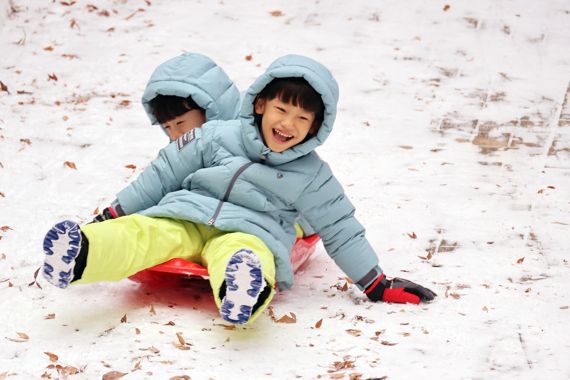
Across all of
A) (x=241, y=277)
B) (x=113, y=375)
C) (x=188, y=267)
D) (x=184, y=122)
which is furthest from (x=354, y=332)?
(x=184, y=122)

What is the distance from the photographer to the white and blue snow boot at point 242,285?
273cm

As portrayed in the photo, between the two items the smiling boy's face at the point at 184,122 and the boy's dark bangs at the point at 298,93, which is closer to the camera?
the boy's dark bangs at the point at 298,93

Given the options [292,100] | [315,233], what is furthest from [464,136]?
[292,100]

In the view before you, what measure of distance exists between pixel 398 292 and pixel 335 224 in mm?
347

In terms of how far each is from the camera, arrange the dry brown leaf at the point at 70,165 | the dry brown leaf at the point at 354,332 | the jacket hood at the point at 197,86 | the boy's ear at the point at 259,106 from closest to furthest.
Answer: the dry brown leaf at the point at 354,332
the boy's ear at the point at 259,106
the jacket hood at the point at 197,86
the dry brown leaf at the point at 70,165

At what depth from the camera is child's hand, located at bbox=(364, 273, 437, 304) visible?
129 inches

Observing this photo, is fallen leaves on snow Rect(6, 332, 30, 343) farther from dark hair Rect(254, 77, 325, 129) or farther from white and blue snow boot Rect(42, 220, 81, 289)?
dark hair Rect(254, 77, 325, 129)

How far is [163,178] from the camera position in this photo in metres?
3.41

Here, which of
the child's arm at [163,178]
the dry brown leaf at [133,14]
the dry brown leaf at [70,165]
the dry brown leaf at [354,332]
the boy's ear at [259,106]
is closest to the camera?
the dry brown leaf at [354,332]

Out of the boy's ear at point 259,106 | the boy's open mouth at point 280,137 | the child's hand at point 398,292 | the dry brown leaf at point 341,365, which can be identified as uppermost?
the boy's ear at point 259,106

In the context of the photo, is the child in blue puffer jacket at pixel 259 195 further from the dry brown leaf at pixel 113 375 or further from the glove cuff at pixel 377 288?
the dry brown leaf at pixel 113 375

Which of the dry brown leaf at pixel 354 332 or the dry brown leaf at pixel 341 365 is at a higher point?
the dry brown leaf at pixel 341 365

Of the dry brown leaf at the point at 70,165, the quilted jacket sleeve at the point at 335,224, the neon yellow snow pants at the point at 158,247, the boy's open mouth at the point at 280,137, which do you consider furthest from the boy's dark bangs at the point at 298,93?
the dry brown leaf at the point at 70,165

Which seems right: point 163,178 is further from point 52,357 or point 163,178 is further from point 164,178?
point 52,357
